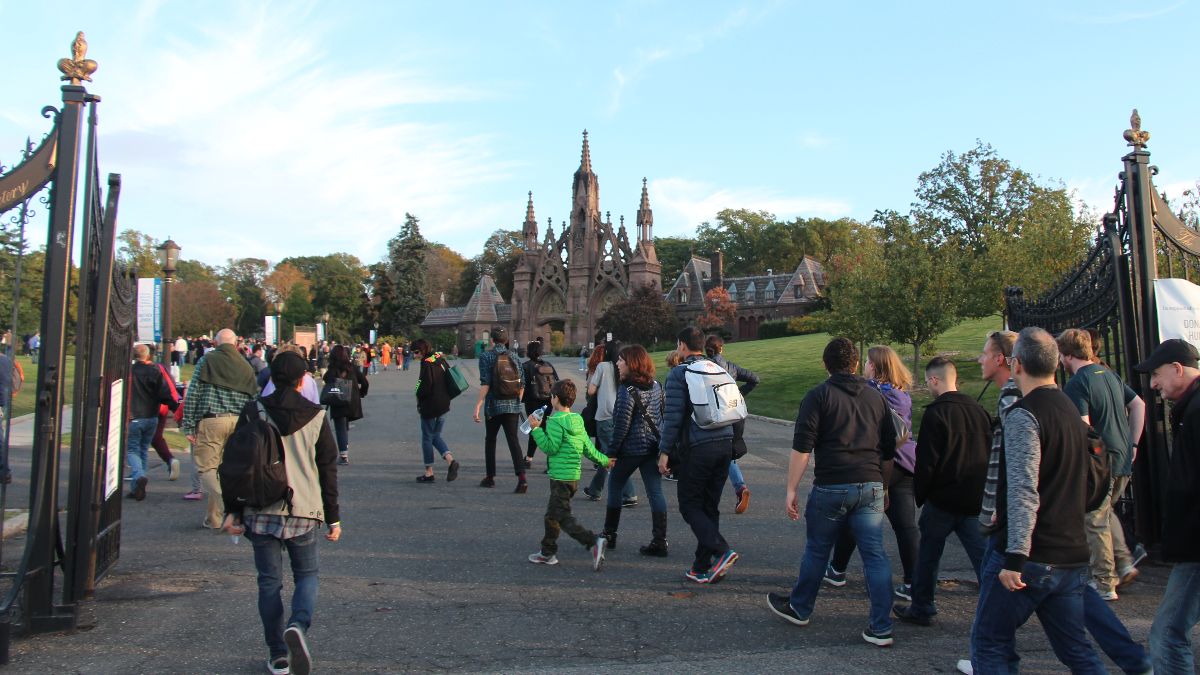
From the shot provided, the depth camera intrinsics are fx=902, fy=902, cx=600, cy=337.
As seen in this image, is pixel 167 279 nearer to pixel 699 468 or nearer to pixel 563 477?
pixel 563 477

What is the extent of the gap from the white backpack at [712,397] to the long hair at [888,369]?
0.96 metres

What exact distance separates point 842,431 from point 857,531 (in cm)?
61

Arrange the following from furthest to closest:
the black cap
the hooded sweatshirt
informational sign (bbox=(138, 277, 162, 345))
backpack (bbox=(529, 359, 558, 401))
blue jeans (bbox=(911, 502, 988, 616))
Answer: informational sign (bbox=(138, 277, 162, 345)), backpack (bbox=(529, 359, 558, 401)), blue jeans (bbox=(911, 502, 988, 616)), the hooded sweatshirt, the black cap

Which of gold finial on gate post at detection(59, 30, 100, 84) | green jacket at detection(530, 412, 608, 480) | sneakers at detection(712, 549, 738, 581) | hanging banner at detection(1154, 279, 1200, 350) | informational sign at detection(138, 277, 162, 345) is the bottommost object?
sneakers at detection(712, 549, 738, 581)

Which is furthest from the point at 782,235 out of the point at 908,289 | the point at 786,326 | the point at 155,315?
the point at 155,315

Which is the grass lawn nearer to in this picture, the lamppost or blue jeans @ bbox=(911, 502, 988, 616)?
blue jeans @ bbox=(911, 502, 988, 616)

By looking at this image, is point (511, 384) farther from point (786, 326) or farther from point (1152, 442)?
point (786, 326)

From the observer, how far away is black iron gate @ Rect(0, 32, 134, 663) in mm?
5406

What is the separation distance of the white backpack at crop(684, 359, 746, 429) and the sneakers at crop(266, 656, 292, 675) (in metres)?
3.18

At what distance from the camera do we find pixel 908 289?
78.7 ft

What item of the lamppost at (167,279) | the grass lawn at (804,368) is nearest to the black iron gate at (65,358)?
the grass lawn at (804,368)

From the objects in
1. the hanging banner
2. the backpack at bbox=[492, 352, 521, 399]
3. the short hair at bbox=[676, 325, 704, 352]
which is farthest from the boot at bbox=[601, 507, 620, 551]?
the hanging banner

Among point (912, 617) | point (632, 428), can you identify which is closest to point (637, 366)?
point (632, 428)

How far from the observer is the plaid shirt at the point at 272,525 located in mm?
4766
